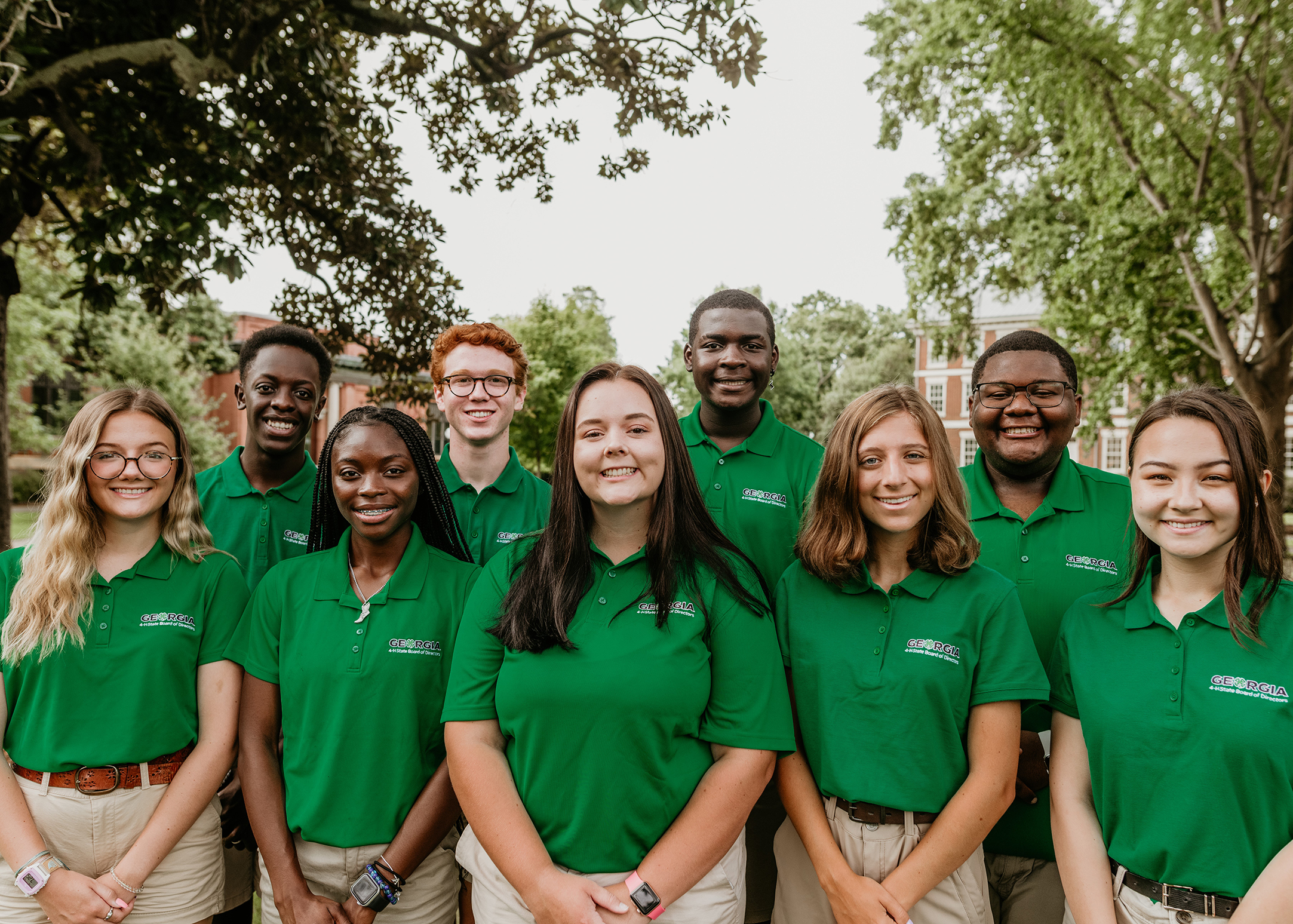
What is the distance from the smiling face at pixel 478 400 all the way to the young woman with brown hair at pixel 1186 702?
243cm

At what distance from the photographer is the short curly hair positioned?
386 centimetres

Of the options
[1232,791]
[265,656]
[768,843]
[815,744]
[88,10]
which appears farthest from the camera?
[88,10]

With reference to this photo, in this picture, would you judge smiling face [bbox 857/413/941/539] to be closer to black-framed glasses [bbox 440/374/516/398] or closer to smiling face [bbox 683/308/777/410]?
smiling face [bbox 683/308/777/410]

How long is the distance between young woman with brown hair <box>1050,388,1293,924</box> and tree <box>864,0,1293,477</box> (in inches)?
455

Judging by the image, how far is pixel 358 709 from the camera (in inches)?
107

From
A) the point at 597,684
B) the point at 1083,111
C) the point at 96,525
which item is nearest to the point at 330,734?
the point at 597,684

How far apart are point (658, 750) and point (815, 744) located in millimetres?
574

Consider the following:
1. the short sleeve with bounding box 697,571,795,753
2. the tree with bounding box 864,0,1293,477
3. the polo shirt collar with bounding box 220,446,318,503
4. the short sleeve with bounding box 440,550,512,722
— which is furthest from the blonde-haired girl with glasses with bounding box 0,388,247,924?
the tree with bounding box 864,0,1293,477

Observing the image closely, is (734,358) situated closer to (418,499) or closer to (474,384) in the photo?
(474,384)

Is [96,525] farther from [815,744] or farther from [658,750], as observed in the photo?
[815,744]

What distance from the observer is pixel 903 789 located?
2.52 meters

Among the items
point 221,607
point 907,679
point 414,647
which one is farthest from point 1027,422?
point 221,607

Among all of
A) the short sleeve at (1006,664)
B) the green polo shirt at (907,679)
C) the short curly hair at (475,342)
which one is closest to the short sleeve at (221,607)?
the short curly hair at (475,342)

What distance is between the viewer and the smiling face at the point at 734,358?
3.79 metres
